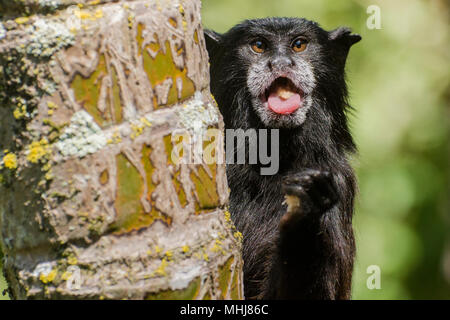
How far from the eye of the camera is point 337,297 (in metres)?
4.22

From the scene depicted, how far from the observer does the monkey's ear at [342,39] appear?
4797 mm

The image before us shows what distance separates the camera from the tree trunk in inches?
82.3

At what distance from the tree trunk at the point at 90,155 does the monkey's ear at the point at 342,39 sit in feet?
9.21

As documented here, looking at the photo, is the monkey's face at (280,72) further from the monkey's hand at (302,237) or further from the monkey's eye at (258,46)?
the monkey's hand at (302,237)

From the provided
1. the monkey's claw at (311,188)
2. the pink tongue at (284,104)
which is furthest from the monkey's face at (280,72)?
Result: the monkey's claw at (311,188)

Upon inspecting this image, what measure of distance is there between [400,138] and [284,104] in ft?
22.4

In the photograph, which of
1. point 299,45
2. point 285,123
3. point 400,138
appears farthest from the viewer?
point 400,138

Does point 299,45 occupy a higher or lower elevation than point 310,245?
higher

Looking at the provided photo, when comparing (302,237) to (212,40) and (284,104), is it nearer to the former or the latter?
(284,104)

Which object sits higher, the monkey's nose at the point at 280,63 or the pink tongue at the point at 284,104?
the monkey's nose at the point at 280,63

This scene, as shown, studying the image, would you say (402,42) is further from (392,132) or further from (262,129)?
(262,129)

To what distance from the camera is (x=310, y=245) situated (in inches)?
143

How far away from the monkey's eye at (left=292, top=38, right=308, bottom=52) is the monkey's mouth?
0.39 m

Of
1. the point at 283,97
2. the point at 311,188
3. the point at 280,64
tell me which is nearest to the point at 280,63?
the point at 280,64
